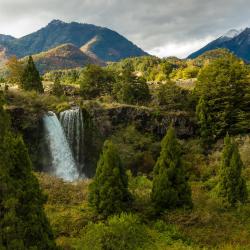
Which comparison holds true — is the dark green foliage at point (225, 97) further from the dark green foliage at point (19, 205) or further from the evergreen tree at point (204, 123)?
the dark green foliage at point (19, 205)

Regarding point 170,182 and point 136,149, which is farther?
point 136,149

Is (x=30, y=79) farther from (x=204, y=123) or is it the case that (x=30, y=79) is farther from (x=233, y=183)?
(x=233, y=183)

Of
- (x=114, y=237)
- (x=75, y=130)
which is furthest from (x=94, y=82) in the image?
(x=114, y=237)

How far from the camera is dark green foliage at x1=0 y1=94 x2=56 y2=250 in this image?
13.5 m

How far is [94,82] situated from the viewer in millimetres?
56312

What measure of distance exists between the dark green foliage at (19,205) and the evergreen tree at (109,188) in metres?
7.98

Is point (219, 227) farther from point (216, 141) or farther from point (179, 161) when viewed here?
point (216, 141)

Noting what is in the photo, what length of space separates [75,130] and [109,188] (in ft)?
59.1

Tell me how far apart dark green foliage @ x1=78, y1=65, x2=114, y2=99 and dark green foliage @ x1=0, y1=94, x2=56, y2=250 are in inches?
1567

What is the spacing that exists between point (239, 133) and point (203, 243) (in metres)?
24.2

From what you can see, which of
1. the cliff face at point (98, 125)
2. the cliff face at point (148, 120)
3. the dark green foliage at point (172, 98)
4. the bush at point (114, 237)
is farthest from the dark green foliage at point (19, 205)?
the dark green foliage at point (172, 98)

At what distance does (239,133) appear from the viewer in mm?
44594

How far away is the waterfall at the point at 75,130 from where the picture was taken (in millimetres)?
40688

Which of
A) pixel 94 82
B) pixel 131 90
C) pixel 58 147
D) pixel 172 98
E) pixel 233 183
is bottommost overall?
pixel 233 183
